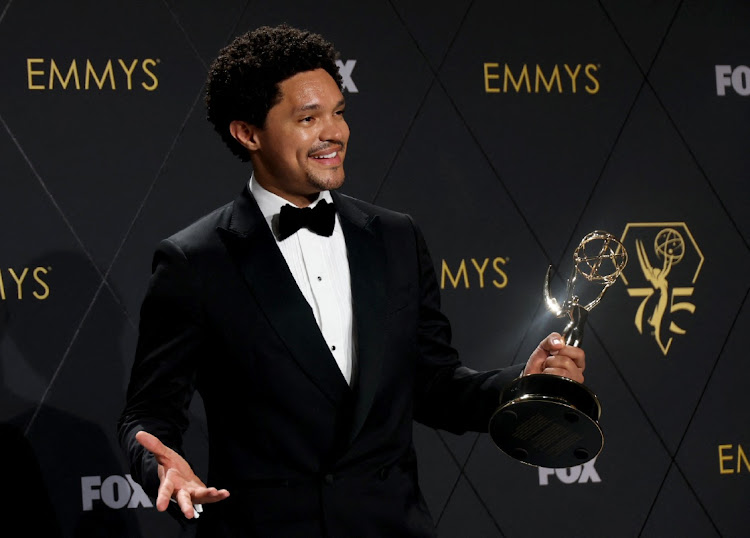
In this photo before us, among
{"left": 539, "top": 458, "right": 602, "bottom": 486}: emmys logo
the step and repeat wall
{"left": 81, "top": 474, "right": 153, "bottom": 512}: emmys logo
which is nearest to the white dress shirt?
the step and repeat wall

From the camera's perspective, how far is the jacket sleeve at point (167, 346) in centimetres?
190

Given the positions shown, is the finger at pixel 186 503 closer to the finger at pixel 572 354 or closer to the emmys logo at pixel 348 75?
the finger at pixel 572 354

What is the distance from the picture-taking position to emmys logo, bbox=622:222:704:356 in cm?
331

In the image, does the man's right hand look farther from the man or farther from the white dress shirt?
the white dress shirt

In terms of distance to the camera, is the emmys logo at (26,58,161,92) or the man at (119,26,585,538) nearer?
the man at (119,26,585,538)

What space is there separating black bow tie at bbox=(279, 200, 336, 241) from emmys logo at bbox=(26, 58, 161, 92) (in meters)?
1.31

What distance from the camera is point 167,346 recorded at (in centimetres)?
190

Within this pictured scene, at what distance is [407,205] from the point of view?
3219mm

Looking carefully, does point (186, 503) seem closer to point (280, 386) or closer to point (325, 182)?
point (280, 386)

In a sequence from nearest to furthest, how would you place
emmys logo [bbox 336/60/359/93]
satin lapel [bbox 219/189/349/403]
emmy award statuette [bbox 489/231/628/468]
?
1. emmy award statuette [bbox 489/231/628/468]
2. satin lapel [bbox 219/189/349/403]
3. emmys logo [bbox 336/60/359/93]

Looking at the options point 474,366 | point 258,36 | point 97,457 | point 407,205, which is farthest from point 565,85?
point 97,457

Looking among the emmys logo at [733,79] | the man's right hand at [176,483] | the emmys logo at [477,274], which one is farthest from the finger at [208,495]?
the emmys logo at [733,79]

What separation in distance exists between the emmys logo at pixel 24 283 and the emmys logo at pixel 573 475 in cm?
162

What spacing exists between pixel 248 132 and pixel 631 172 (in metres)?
1.68
